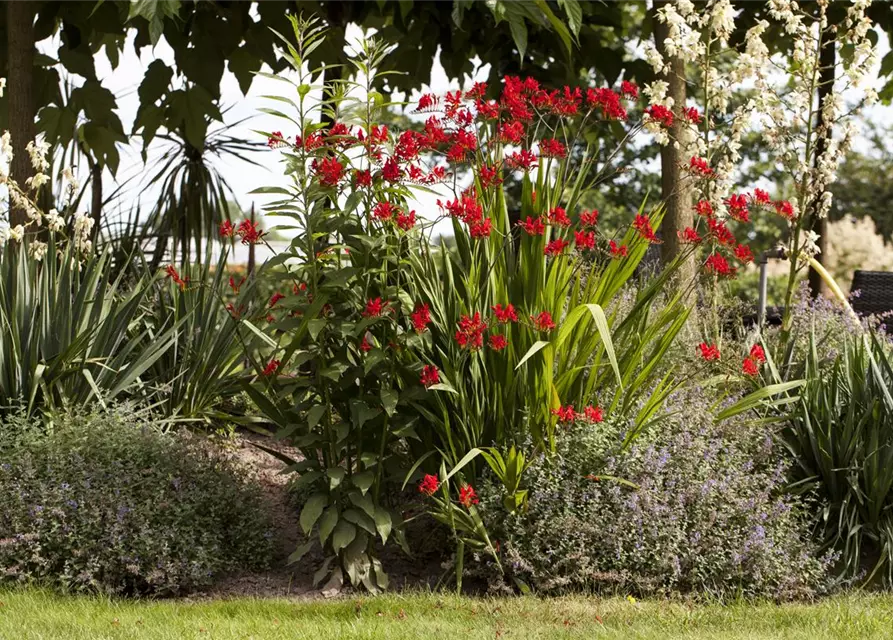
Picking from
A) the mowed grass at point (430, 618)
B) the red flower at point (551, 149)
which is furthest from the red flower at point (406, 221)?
the mowed grass at point (430, 618)

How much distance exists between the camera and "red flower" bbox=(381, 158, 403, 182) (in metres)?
4.45

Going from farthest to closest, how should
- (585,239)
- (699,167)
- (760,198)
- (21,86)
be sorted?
(21,86), (699,167), (760,198), (585,239)

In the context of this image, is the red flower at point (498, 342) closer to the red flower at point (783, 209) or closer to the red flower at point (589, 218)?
the red flower at point (589, 218)

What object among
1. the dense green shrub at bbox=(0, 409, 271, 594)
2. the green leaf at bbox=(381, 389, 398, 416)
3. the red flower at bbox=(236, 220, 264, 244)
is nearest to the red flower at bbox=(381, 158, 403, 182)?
the red flower at bbox=(236, 220, 264, 244)

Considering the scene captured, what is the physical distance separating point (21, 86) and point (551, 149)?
158 inches

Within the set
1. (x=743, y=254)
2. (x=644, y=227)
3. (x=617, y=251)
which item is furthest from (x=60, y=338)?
(x=743, y=254)

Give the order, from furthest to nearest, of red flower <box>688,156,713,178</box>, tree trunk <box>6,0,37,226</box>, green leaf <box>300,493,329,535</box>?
tree trunk <box>6,0,37,226</box>, red flower <box>688,156,713,178</box>, green leaf <box>300,493,329,535</box>

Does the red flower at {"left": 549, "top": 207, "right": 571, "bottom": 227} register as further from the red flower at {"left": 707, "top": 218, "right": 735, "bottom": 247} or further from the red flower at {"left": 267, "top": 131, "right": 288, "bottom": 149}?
the red flower at {"left": 267, "top": 131, "right": 288, "bottom": 149}

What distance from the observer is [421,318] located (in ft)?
14.1

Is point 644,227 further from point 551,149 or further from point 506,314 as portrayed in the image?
point 506,314

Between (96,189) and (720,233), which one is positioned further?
(96,189)

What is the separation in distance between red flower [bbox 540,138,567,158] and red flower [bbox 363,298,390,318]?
3.14ft

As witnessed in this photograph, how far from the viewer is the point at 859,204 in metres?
29.8

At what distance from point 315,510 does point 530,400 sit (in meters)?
1.02
